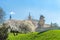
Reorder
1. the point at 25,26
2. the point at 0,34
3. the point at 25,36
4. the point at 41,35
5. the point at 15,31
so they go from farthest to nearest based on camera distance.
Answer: the point at 25,26 → the point at 15,31 → the point at 25,36 → the point at 41,35 → the point at 0,34

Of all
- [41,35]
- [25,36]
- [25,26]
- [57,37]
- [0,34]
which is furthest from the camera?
[25,26]

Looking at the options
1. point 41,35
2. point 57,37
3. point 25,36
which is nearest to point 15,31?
point 25,36

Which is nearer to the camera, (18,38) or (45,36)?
(45,36)

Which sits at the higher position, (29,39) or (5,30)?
(5,30)

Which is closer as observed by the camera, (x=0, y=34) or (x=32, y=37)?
(x=0, y=34)

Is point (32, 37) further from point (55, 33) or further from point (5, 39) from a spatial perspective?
point (5, 39)

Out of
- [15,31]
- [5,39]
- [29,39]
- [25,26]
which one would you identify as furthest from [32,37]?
[25,26]

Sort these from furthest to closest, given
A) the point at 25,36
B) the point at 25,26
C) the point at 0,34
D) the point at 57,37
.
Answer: the point at 25,26, the point at 25,36, the point at 57,37, the point at 0,34

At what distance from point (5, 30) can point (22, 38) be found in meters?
5.31

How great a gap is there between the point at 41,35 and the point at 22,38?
8.86 feet

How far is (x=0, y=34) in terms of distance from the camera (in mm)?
21234

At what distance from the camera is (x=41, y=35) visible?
2523 centimetres

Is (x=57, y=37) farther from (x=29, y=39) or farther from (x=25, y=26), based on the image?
(x=25, y=26)

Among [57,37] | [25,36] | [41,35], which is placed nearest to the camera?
[57,37]
